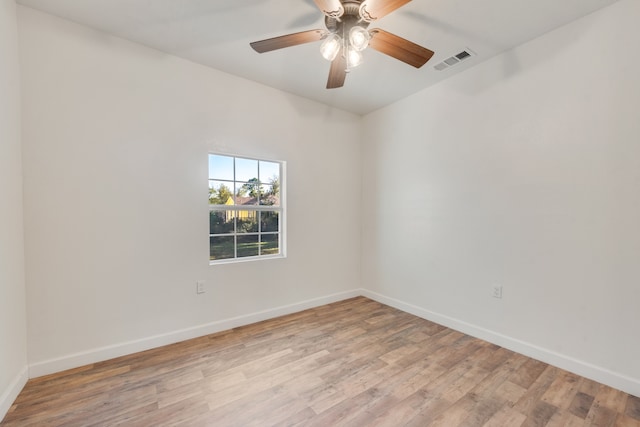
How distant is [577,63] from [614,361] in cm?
218

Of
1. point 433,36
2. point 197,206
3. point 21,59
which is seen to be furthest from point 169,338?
point 433,36

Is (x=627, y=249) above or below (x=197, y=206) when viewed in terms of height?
below

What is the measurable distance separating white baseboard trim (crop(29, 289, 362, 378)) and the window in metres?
0.64

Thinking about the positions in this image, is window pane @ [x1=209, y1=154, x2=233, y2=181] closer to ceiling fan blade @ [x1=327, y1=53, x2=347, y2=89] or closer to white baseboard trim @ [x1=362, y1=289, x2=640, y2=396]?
ceiling fan blade @ [x1=327, y1=53, x2=347, y2=89]

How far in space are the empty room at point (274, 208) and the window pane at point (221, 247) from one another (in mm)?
23

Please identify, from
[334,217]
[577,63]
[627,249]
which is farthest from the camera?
[334,217]

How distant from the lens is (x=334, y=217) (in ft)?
11.9

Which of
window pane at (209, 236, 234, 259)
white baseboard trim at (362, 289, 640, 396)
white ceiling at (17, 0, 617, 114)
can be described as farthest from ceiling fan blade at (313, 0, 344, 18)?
white baseboard trim at (362, 289, 640, 396)

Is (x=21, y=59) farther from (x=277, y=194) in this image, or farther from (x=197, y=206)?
(x=277, y=194)

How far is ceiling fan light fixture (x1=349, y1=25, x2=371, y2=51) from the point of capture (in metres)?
1.60

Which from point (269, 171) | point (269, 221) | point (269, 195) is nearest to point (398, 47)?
point (269, 171)

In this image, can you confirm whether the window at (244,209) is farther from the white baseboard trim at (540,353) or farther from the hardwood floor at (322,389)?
the white baseboard trim at (540,353)

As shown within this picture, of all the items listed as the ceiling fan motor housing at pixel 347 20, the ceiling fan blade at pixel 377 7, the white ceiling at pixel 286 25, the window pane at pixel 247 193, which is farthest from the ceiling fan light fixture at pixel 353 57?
the window pane at pixel 247 193

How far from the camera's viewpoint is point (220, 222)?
2.87m
